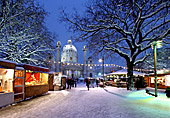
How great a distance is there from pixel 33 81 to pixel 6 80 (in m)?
3.52

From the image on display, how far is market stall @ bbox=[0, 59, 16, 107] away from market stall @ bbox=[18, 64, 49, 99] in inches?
60.8

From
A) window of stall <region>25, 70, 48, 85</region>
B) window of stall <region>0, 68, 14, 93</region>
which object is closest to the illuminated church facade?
window of stall <region>25, 70, 48, 85</region>

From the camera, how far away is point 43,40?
1838 cm

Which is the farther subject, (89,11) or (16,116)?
(89,11)

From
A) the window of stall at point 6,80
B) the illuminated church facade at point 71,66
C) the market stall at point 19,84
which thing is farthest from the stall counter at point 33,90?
the illuminated church facade at point 71,66

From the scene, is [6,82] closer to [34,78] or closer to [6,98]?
[6,98]

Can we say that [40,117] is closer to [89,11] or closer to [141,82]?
[89,11]

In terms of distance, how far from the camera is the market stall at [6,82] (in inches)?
293

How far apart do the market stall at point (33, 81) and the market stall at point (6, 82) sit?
1.54 meters

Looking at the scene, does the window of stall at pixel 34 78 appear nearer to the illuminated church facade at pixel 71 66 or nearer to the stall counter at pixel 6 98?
the stall counter at pixel 6 98

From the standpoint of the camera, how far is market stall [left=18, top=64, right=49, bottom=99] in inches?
404

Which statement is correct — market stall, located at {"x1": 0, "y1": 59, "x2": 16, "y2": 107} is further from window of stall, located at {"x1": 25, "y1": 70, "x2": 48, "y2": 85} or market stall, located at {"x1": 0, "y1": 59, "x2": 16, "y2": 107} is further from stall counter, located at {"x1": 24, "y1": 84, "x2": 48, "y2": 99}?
window of stall, located at {"x1": 25, "y1": 70, "x2": 48, "y2": 85}

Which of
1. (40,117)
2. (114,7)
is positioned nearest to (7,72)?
(40,117)

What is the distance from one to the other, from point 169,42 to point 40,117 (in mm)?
17689
